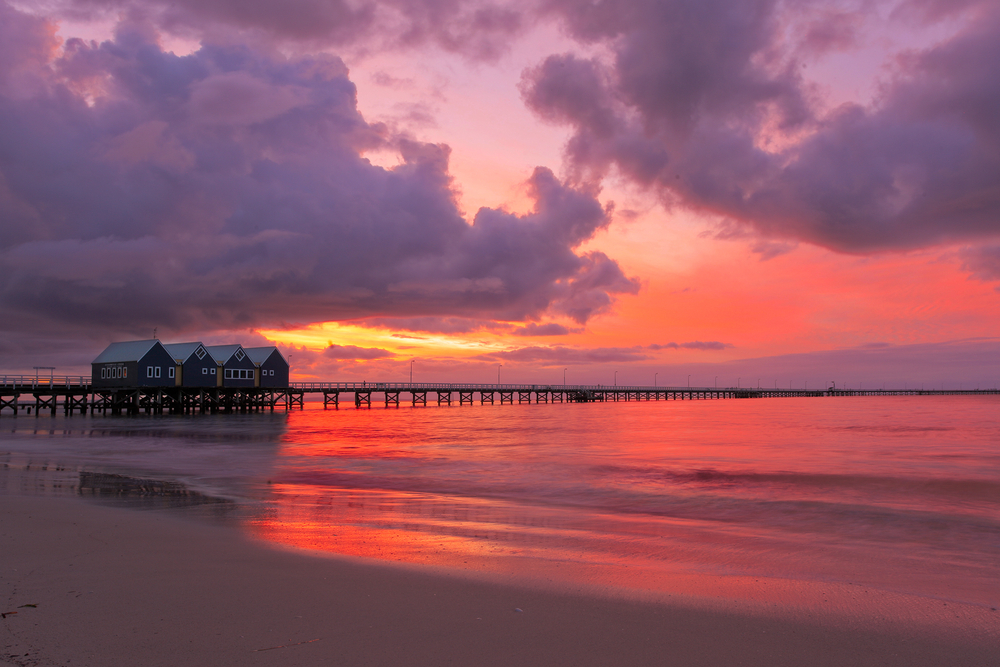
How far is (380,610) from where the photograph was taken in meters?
5.17

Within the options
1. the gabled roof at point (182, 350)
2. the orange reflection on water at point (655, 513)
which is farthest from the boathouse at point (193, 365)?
the orange reflection on water at point (655, 513)

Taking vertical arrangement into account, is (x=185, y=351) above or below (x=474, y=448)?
above

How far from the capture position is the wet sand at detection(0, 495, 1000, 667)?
430 centimetres

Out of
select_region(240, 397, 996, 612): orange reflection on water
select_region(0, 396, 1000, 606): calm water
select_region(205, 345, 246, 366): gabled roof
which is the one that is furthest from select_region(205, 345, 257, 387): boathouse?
select_region(240, 397, 996, 612): orange reflection on water

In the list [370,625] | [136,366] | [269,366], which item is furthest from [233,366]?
[370,625]

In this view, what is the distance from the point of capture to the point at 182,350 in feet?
225

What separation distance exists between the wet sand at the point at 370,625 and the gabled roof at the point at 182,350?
68189mm

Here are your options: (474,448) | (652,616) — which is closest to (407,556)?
(652,616)

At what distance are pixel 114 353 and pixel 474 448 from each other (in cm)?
5598

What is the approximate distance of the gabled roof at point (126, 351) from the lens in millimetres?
64938

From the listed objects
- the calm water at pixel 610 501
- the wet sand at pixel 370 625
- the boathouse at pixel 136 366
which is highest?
the boathouse at pixel 136 366

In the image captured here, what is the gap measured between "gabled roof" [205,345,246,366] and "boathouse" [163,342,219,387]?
1649 mm

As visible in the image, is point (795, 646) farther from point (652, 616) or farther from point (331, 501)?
point (331, 501)

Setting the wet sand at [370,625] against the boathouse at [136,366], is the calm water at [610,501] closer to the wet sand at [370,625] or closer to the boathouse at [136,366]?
the wet sand at [370,625]
